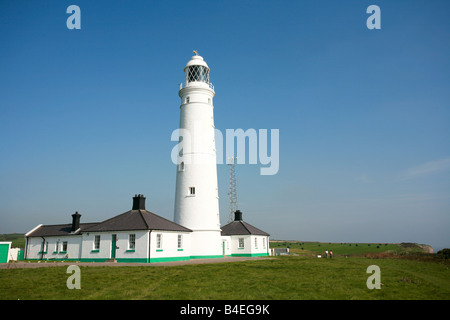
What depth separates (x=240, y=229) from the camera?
A: 41344 millimetres

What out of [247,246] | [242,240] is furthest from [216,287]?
[242,240]

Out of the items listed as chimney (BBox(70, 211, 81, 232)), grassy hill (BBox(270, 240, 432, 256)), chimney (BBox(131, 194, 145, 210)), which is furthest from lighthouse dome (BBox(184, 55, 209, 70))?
grassy hill (BBox(270, 240, 432, 256))

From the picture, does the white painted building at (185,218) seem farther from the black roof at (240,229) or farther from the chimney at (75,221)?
the black roof at (240,229)

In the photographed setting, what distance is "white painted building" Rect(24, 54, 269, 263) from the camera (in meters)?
28.9

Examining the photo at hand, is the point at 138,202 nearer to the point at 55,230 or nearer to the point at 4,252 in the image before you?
the point at 55,230

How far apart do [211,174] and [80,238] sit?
14154mm

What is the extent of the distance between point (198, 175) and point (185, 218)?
4594 mm

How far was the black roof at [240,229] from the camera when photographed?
4081 centimetres

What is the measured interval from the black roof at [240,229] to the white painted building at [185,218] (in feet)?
22.2

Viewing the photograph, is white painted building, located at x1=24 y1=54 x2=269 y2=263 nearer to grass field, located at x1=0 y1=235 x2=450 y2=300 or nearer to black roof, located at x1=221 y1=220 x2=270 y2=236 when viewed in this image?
black roof, located at x1=221 y1=220 x2=270 y2=236

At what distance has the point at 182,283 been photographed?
15.0 meters

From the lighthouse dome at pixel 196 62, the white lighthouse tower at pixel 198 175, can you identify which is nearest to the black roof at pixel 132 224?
the white lighthouse tower at pixel 198 175
